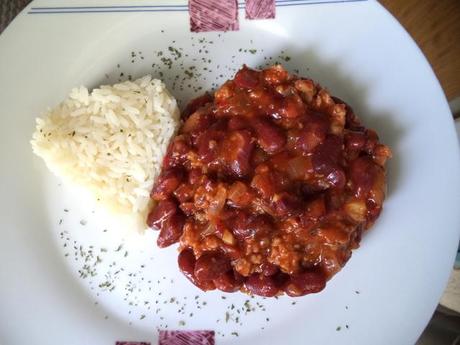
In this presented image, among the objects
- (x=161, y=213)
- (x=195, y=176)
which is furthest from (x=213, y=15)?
(x=161, y=213)

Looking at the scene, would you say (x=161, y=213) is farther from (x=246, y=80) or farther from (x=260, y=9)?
(x=260, y=9)

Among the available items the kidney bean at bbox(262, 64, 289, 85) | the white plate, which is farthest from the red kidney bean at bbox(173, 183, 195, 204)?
the kidney bean at bbox(262, 64, 289, 85)

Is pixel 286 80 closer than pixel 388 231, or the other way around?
pixel 286 80

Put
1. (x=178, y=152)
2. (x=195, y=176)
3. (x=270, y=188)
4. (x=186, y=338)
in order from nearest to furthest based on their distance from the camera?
(x=270, y=188) < (x=195, y=176) < (x=178, y=152) < (x=186, y=338)

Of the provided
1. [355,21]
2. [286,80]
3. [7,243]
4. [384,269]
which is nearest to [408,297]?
[384,269]

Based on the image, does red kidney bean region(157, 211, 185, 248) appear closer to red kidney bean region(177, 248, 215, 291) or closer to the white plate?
red kidney bean region(177, 248, 215, 291)

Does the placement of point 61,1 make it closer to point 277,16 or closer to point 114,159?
point 114,159
